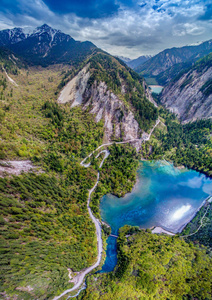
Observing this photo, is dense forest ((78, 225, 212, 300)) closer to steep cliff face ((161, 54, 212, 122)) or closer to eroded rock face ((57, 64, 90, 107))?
eroded rock face ((57, 64, 90, 107))

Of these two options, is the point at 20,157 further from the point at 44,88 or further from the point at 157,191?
the point at 44,88

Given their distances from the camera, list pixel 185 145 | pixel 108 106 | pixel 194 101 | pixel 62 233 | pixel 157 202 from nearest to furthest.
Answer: pixel 62 233 → pixel 157 202 → pixel 108 106 → pixel 185 145 → pixel 194 101

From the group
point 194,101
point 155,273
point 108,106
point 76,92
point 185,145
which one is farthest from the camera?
point 194,101

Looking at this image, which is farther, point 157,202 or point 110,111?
point 110,111

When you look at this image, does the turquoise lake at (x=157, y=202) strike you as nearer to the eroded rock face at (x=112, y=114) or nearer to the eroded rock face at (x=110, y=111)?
the eroded rock face at (x=110, y=111)

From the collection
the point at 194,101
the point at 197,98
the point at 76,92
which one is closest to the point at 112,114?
the point at 76,92

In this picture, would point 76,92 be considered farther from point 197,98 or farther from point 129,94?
point 197,98

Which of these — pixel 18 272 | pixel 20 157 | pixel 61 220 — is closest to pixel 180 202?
pixel 61 220

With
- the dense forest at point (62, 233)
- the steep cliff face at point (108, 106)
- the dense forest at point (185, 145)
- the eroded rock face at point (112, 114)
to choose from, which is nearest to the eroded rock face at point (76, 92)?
the steep cliff face at point (108, 106)
